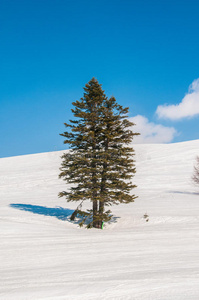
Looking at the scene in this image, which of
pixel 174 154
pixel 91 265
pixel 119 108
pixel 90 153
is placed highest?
pixel 174 154

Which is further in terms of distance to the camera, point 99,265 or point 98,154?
point 98,154

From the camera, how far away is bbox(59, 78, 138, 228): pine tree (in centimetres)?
1641

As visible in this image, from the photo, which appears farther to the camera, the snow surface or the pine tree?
the pine tree

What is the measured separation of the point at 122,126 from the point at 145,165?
3864cm

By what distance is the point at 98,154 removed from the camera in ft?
53.9

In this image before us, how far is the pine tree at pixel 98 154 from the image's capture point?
53.8ft

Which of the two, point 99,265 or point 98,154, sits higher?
point 98,154

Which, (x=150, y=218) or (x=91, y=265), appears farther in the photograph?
(x=150, y=218)

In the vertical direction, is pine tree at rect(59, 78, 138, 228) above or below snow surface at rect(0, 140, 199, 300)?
above

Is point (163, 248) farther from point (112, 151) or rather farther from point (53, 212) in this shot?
point (53, 212)

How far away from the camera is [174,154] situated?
61656 mm

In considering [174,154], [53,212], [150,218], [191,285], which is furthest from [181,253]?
[174,154]

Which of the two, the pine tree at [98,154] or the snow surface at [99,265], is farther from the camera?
the pine tree at [98,154]

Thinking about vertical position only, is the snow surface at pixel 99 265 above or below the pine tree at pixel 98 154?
below
